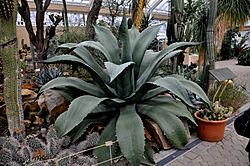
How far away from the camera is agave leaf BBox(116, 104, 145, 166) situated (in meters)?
1.79

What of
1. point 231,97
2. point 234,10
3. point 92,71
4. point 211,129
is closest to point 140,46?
point 92,71

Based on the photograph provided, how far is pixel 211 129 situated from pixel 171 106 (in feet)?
2.33

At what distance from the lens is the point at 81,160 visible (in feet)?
5.70

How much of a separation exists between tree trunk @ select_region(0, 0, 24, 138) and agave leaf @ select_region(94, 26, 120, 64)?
93 centimetres

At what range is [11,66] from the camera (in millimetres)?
2018

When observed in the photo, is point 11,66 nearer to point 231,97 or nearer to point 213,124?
point 213,124

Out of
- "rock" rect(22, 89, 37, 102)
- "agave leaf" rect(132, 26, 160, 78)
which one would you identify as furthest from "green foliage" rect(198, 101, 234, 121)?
"rock" rect(22, 89, 37, 102)

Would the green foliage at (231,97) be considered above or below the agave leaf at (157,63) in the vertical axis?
below

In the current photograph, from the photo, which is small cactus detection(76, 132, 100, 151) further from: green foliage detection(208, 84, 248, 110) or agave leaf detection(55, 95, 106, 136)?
green foliage detection(208, 84, 248, 110)

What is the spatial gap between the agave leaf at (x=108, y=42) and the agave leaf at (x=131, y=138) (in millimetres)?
762

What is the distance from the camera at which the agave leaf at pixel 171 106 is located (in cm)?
222

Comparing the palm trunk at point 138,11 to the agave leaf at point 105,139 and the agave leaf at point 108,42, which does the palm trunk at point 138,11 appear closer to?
the agave leaf at point 108,42

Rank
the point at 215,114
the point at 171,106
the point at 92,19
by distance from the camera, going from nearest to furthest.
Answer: the point at 171,106 < the point at 215,114 < the point at 92,19

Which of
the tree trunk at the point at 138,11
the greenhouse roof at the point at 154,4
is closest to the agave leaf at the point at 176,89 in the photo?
the tree trunk at the point at 138,11
